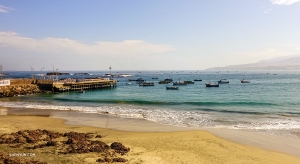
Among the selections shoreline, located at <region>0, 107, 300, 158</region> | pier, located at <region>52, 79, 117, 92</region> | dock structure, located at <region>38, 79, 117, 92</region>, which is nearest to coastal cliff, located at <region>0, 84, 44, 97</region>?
dock structure, located at <region>38, 79, 117, 92</region>

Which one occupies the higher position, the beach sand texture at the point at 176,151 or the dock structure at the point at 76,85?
the dock structure at the point at 76,85

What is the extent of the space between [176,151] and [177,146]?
1.16 meters

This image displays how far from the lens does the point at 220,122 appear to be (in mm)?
24312

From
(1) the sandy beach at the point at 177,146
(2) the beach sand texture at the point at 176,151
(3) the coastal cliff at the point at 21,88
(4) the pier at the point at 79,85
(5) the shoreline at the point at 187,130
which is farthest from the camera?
(4) the pier at the point at 79,85

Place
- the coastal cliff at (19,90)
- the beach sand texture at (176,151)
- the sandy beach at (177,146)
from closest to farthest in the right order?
1. the beach sand texture at (176,151)
2. the sandy beach at (177,146)
3. the coastal cliff at (19,90)

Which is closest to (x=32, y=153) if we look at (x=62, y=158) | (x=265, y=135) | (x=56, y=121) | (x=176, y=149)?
(x=62, y=158)

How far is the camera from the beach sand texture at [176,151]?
1258cm

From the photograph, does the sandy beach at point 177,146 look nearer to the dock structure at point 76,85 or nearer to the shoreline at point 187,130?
the shoreline at point 187,130

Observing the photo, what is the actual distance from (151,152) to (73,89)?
5355 cm

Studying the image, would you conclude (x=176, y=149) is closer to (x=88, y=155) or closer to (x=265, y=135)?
(x=88, y=155)

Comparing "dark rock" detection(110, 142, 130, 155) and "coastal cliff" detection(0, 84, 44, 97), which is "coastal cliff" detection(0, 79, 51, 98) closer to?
"coastal cliff" detection(0, 84, 44, 97)

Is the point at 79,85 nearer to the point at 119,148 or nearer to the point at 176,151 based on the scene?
the point at 119,148

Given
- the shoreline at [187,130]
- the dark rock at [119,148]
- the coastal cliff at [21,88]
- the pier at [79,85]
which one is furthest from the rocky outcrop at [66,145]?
the pier at [79,85]

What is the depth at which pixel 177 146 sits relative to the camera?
15383 millimetres
